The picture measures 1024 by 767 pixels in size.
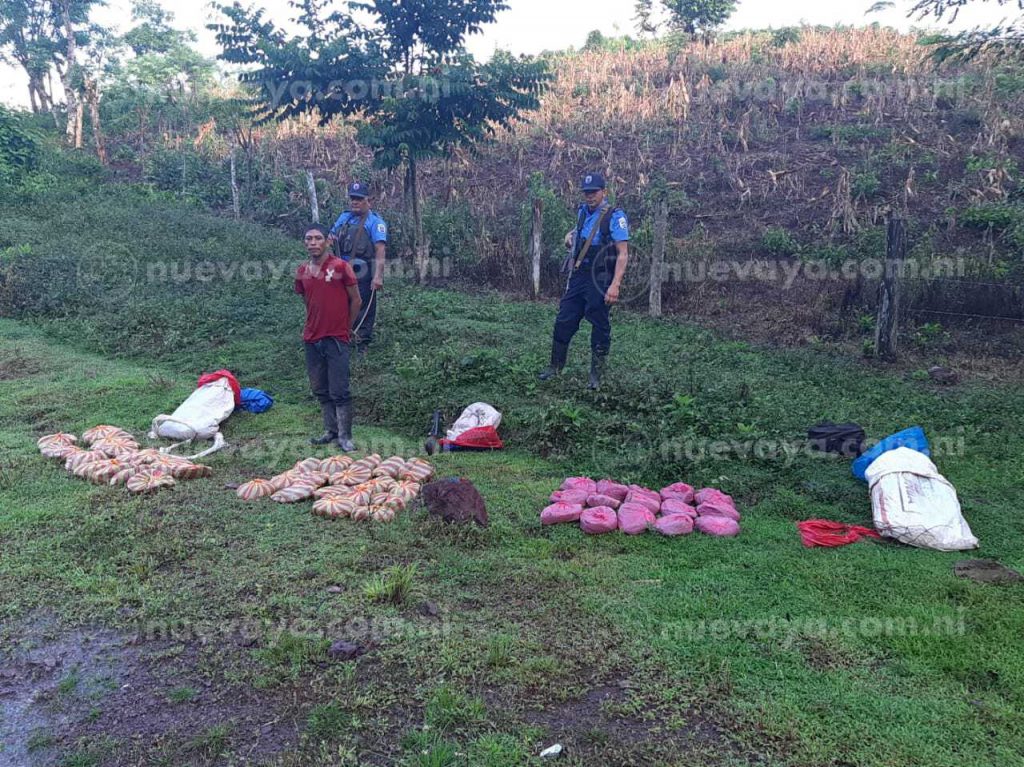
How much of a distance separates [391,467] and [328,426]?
3.73 ft

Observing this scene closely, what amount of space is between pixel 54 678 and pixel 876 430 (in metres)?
6.51

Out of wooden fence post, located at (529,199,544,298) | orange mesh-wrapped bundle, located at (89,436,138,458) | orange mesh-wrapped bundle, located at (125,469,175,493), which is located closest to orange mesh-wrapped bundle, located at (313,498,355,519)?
orange mesh-wrapped bundle, located at (125,469,175,493)

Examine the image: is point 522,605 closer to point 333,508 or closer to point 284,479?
point 333,508

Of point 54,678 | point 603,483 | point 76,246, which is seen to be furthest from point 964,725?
point 76,246

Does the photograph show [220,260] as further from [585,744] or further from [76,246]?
[585,744]

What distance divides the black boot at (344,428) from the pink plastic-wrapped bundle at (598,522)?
2501 millimetres

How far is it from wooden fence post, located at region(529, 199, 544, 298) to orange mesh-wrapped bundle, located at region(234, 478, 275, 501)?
8.18m

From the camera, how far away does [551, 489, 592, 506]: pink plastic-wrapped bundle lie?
533 cm

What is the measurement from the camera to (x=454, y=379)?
799cm

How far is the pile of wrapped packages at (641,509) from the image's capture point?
500cm

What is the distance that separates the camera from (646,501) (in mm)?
5281

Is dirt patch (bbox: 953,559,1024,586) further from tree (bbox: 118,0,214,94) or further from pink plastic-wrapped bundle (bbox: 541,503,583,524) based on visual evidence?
tree (bbox: 118,0,214,94)

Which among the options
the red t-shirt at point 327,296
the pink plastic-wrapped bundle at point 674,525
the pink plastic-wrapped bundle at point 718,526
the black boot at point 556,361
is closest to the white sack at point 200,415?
the red t-shirt at point 327,296

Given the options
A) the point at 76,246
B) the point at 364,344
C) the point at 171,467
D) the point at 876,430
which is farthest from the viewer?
the point at 76,246
